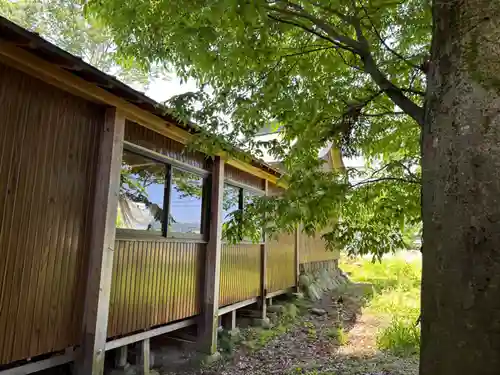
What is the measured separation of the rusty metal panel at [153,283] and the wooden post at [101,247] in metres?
0.29

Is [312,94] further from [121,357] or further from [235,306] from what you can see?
[235,306]

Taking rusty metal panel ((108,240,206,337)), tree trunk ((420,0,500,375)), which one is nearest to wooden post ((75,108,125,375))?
rusty metal panel ((108,240,206,337))

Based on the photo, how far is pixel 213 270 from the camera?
5.99m

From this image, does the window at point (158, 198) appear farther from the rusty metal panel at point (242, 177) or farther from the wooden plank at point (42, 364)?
the wooden plank at point (42, 364)

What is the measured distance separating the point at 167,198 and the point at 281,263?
504cm

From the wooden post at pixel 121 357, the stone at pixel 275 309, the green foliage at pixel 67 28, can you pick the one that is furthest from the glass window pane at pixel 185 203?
the green foliage at pixel 67 28

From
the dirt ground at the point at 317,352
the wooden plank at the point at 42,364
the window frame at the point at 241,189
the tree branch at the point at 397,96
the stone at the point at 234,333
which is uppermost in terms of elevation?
the window frame at the point at 241,189

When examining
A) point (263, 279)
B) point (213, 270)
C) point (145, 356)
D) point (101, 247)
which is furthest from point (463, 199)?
point (263, 279)

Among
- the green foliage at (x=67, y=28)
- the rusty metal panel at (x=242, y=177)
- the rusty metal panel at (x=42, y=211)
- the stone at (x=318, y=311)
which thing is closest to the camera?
the rusty metal panel at (x=42, y=211)

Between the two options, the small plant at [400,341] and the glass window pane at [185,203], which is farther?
the small plant at [400,341]

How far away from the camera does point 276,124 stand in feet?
11.5

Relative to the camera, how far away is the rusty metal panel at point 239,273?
667cm

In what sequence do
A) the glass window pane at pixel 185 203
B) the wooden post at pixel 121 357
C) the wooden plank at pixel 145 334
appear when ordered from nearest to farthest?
the wooden plank at pixel 145 334 < the wooden post at pixel 121 357 < the glass window pane at pixel 185 203

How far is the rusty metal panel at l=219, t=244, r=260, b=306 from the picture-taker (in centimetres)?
667
